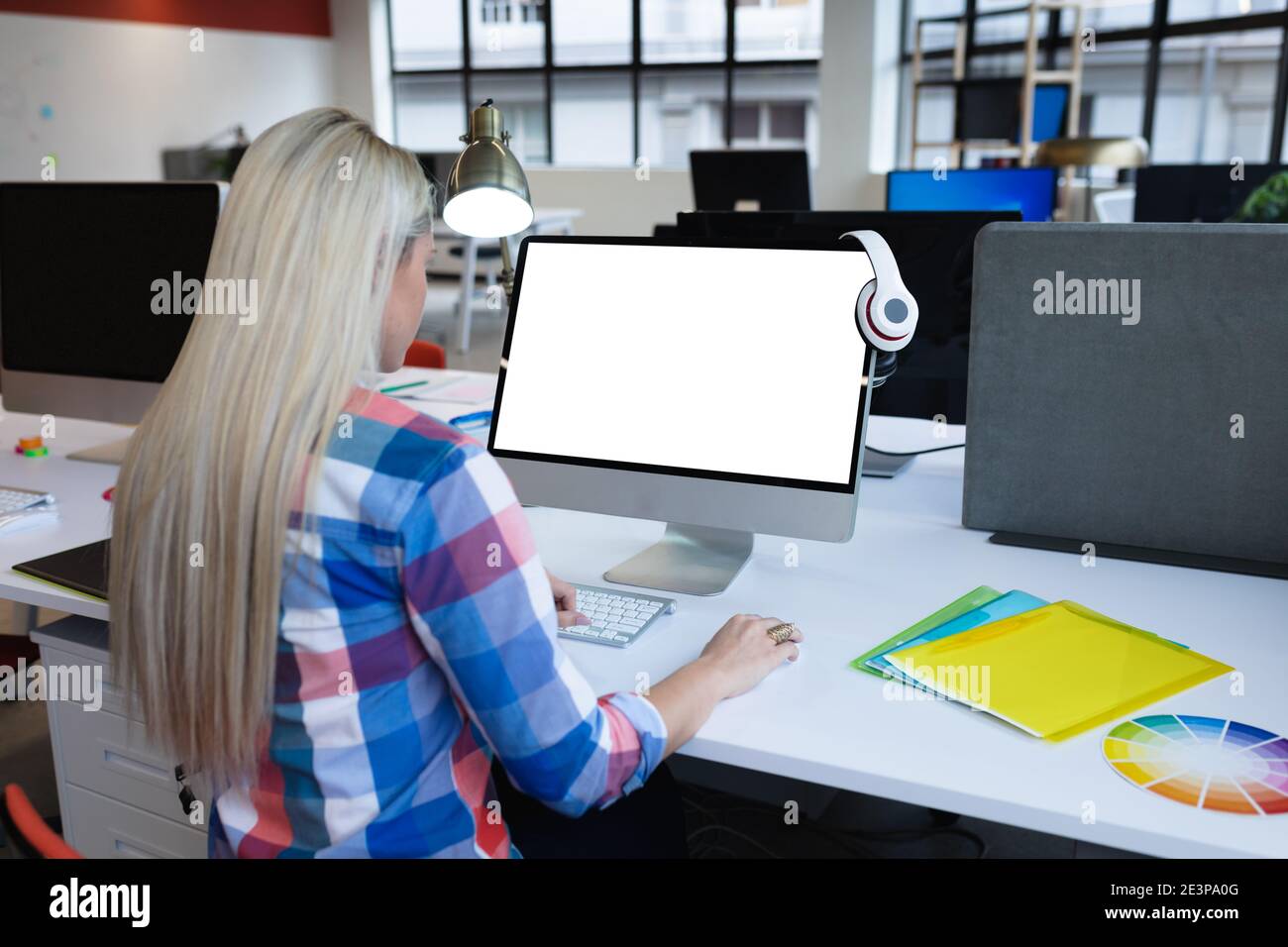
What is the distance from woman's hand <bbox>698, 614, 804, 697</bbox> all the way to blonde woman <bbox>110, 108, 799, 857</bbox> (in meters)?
0.16

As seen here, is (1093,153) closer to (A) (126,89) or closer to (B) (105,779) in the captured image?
(B) (105,779)

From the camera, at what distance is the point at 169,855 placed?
1.48m

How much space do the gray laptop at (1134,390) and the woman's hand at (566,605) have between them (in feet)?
2.17

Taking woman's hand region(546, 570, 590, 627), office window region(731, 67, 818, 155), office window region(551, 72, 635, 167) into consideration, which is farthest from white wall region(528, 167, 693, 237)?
woman's hand region(546, 570, 590, 627)

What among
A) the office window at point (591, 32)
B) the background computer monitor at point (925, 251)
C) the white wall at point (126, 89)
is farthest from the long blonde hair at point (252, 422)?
the office window at point (591, 32)

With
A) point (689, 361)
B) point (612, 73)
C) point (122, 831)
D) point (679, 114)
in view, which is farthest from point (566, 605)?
point (612, 73)

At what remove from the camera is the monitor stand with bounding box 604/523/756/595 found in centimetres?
144

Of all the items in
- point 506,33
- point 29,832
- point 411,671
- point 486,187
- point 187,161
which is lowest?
point 29,832

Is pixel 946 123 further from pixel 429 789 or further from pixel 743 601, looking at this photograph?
pixel 429 789

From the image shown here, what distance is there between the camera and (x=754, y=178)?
4.14 metres

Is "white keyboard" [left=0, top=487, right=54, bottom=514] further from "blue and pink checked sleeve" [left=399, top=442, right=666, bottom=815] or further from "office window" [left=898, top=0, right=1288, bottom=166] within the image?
"office window" [left=898, top=0, right=1288, bottom=166]

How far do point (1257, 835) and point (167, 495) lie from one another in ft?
3.10

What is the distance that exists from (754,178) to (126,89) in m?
6.04

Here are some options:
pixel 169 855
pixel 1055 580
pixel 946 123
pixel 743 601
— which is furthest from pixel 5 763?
pixel 946 123
